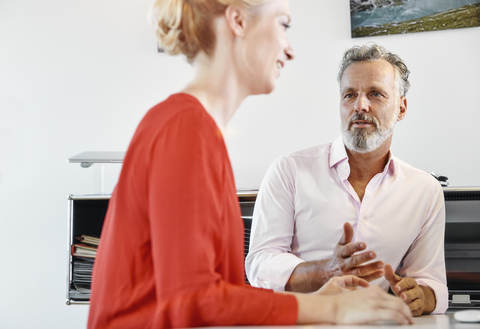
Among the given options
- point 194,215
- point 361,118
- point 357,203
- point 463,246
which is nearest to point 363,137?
point 361,118

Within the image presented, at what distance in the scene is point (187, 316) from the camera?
0.64 meters

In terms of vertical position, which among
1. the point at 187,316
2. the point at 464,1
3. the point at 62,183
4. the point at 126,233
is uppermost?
the point at 464,1

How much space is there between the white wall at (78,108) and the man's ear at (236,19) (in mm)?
1553

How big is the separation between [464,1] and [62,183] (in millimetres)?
2170

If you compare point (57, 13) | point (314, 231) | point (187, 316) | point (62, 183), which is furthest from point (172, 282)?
point (57, 13)

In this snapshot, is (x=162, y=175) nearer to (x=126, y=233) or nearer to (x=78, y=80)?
(x=126, y=233)

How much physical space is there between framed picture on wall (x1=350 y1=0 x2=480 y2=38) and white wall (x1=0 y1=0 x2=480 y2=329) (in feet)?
0.19

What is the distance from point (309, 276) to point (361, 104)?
26.1 inches

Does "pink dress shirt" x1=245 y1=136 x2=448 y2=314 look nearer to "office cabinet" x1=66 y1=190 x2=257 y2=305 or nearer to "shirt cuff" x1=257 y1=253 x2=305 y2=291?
"shirt cuff" x1=257 y1=253 x2=305 y2=291

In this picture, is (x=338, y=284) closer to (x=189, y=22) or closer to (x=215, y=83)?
(x=215, y=83)

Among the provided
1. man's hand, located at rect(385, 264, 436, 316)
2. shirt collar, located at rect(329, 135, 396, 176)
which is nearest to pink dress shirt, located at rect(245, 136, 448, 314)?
shirt collar, located at rect(329, 135, 396, 176)

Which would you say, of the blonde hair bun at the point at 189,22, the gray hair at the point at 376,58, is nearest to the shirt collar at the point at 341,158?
the gray hair at the point at 376,58

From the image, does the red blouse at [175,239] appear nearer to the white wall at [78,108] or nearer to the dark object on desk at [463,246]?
the dark object on desk at [463,246]

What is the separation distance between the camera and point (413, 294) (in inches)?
51.6
